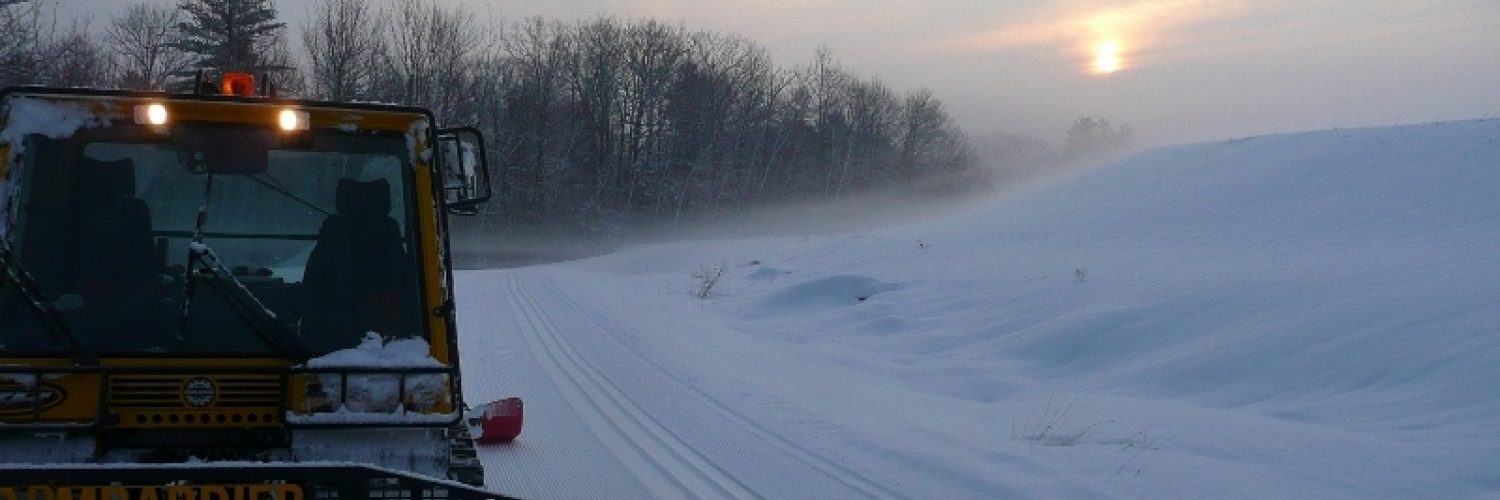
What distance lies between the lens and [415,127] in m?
4.24

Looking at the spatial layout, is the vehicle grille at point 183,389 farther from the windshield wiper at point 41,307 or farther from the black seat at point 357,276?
the black seat at point 357,276

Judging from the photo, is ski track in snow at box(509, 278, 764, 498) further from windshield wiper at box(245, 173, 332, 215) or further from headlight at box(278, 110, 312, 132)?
headlight at box(278, 110, 312, 132)

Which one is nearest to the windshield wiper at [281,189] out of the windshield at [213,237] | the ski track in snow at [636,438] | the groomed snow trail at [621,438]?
the windshield at [213,237]

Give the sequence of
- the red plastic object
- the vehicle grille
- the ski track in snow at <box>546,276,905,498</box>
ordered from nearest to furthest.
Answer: the vehicle grille < the red plastic object < the ski track in snow at <box>546,276,905,498</box>

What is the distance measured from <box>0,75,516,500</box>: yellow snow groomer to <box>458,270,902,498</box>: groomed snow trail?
104 inches

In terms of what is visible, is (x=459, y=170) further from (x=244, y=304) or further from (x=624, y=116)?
(x=624, y=116)

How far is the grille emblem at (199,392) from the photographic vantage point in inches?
146

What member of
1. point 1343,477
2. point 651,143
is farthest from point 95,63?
point 1343,477

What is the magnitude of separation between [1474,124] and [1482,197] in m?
6.82

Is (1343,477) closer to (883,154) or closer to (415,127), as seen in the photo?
(415,127)

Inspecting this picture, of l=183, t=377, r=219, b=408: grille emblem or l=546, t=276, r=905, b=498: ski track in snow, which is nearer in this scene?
l=183, t=377, r=219, b=408: grille emblem

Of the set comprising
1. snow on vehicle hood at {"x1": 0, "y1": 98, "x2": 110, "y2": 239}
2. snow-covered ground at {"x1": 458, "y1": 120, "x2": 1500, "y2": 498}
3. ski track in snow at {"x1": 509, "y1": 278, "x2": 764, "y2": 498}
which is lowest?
ski track in snow at {"x1": 509, "y1": 278, "x2": 764, "y2": 498}

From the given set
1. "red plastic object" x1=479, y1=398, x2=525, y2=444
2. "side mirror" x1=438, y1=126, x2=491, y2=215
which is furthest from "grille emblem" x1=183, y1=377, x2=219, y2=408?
"red plastic object" x1=479, y1=398, x2=525, y2=444

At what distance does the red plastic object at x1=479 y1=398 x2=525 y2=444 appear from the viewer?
5.39 metres
